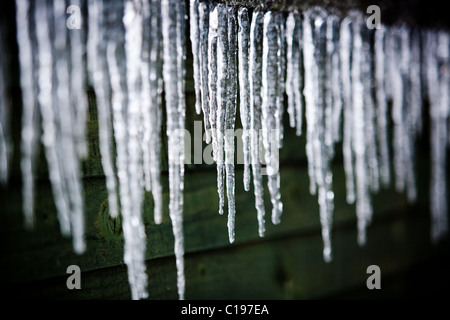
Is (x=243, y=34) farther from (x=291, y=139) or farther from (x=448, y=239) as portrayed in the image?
(x=448, y=239)

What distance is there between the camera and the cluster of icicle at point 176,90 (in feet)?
2.61

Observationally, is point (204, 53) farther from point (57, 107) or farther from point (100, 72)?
point (57, 107)

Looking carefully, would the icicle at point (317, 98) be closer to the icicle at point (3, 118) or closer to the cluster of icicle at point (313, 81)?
the cluster of icicle at point (313, 81)

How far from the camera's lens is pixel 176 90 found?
3.04 ft

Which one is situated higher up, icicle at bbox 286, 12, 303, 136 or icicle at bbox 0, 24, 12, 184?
icicle at bbox 286, 12, 303, 136

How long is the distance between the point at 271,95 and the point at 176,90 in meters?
0.32

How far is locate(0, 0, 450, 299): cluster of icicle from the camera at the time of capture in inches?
31.4

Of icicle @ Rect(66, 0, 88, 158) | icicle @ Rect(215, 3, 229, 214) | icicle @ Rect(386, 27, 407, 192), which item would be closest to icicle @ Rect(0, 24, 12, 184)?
icicle @ Rect(66, 0, 88, 158)

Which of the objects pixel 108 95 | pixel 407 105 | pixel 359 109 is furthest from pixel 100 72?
pixel 407 105

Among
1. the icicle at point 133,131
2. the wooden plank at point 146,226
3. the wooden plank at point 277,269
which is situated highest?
the icicle at point 133,131

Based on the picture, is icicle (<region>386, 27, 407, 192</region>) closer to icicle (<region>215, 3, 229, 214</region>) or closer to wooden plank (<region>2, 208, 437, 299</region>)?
wooden plank (<region>2, 208, 437, 299</region>)

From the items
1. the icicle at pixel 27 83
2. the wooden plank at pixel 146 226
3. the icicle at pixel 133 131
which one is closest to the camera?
the icicle at pixel 27 83

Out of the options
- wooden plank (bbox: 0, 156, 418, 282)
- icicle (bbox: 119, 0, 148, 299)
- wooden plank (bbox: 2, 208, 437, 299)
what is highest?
icicle (bbox: 119, 0, 148, 299)

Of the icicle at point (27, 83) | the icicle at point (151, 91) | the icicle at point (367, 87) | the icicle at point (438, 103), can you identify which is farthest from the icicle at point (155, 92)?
the icicle at point (438, 103)
